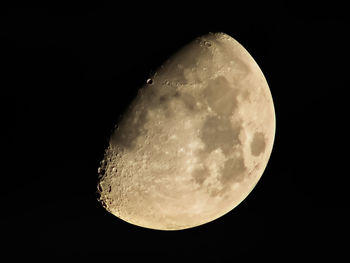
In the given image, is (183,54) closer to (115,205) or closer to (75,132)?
(75,132)

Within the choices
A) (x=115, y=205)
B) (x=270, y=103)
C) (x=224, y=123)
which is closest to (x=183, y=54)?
(x=224, y=123)

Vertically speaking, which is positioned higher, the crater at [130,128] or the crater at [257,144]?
the crater at [130,128]

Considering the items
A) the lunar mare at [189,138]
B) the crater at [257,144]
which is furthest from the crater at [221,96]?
the crater at [257,144]

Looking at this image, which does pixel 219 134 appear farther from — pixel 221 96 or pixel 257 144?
pixel 257 144

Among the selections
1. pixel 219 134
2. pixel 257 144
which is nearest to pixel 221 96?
pixel 219 134

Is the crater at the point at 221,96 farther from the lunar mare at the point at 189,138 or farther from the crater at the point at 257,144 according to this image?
the crater at the point at 257,144

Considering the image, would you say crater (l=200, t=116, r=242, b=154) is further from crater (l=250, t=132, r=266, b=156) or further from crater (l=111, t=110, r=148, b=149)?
crater (l=111, t=110, r=148, b=149)

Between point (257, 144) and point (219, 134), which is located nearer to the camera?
point (219, 134)
